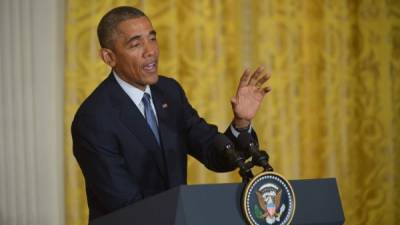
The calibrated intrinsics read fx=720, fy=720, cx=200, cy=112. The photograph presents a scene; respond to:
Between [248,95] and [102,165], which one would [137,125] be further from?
[248,95]

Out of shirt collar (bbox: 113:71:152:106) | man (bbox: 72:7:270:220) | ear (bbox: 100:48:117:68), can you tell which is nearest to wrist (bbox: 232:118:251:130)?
man (bbox: 72:7:270:220)

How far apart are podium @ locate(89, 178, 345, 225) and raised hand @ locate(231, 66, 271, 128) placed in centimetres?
38

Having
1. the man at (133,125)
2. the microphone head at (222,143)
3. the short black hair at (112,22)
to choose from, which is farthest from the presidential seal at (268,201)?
the short black hair at (112,22)

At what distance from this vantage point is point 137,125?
217 centimetres

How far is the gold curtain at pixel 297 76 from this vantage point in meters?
3.29

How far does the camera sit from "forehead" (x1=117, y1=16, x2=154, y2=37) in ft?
7.15

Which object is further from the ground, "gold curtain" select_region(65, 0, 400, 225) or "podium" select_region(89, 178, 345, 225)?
"gold curtain" select_region(65, 0, 400, 225)

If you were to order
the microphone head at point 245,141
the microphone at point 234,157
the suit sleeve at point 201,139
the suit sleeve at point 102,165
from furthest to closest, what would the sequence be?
1. the suit sleeve at point 201,139
2. the suit sleeve at point 102,165
3. the microphone head at point 245,141
4. the microphone at point 234,157

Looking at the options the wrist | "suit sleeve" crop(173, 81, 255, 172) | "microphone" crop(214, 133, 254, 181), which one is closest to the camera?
"microphone" crop(214, 133, 254, 181)

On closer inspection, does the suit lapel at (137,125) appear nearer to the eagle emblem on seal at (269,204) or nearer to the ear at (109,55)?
the ear at (109,55)

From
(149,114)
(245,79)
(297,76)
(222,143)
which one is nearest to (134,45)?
(149,114)

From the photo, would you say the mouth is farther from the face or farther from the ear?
the ear

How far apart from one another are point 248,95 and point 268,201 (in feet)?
1.63

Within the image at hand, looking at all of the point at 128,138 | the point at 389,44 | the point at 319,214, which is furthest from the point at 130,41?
the point at 389,44
